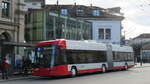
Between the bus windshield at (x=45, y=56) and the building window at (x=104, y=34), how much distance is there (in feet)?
111

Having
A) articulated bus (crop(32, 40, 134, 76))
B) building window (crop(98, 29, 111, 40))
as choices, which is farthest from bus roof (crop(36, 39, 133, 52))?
building window (crop(98, 29, 111, 40))

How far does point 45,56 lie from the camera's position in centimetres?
2225

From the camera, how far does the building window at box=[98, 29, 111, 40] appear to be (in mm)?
55781

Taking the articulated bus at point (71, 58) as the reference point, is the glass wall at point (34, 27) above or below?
above

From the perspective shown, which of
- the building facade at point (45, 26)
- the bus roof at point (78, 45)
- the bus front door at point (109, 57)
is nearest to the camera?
the bus roof at point (78, 45)

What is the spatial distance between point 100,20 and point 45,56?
1374 inches

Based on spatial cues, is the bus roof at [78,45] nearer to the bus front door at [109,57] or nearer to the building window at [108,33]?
the bus front door at [109,57]

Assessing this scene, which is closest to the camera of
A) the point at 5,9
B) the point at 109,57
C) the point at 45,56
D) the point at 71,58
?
the point at 45,56

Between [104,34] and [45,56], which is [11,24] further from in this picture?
[104,34]

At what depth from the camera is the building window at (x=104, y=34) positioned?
55781 mm

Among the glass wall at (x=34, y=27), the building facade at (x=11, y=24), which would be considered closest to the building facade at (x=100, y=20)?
the glass wall at (x=34, y=27)

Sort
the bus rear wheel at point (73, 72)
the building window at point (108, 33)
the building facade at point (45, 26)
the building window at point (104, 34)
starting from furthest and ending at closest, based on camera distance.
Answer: the building window at point (108, 33)
the building window at point (104, 34)
the building facade at point (45, 26)
the bus rear wheel at point (73, 72)

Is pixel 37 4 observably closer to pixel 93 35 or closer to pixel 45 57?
pixel 93 35

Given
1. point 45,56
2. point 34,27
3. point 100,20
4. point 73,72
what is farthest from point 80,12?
point 45,56
